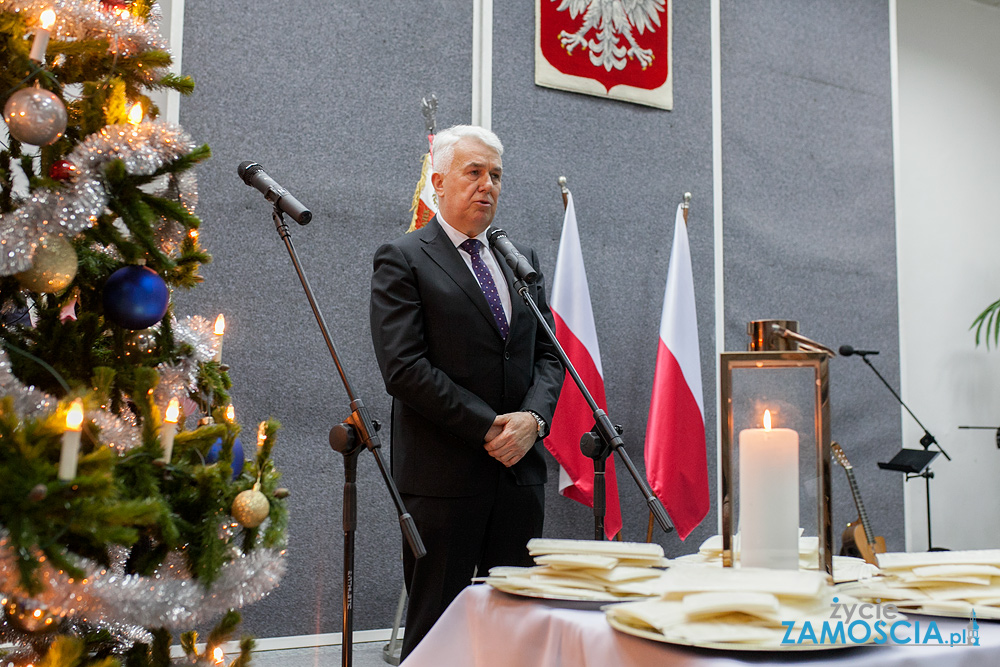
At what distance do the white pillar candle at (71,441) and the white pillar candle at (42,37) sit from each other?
0.54 m

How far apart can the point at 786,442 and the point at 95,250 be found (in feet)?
3.56

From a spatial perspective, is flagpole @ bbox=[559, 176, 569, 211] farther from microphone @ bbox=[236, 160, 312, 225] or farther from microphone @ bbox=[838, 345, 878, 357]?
microphone @ bbox=[236, 160, 312, 225]

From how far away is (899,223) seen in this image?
385 centimetres

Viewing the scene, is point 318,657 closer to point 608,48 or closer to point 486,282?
point 486,282

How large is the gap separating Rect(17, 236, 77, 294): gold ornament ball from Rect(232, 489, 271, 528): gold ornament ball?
0.40 m

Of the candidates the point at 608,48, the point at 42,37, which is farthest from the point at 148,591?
the point at 608,48

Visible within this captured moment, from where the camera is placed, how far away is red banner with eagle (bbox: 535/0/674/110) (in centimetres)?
310

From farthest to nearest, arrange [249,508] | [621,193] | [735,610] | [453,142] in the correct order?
[621,193], [453,142], [249,508], [735,610]

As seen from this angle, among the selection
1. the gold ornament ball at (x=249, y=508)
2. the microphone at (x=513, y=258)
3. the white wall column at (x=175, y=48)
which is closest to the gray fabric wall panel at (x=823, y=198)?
the microphone at (x=513, y=258)

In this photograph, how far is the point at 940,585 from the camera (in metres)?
0.66

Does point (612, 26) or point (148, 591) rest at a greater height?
point (612, 26)

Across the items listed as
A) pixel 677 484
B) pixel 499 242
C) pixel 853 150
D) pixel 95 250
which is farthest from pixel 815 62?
pixel 95 250

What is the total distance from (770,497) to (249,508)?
2.84 ft

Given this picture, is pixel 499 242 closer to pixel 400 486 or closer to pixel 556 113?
pixel 400 486
